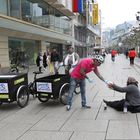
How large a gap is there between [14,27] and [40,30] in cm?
626

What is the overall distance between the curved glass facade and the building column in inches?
70.5

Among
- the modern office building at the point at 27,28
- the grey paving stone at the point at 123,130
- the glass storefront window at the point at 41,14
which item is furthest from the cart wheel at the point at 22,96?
the glass storefront window at the point at 41,14

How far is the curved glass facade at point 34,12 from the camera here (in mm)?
23567

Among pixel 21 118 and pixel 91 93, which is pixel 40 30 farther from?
pixel 21 118

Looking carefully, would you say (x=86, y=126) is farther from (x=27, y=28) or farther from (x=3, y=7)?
(x=27, y=28)

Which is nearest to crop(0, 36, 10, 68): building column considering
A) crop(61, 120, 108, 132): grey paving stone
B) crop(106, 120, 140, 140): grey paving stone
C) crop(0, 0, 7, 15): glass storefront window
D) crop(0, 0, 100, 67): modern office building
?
crop(0, 0, 100, 67): modern office building

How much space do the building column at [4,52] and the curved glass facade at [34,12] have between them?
1.79m

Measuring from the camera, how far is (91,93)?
466 inches

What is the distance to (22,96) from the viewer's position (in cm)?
948

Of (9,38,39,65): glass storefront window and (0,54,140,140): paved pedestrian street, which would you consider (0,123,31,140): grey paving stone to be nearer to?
(0,54,140,140): paved pedestrian street

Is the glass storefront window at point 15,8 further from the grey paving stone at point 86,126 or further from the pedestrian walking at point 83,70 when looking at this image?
the grey paving stone at point 86,126

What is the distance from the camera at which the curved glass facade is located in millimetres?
23567

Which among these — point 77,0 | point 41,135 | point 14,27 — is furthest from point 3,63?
point 77,0

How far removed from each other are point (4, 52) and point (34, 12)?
6624 millimetres
